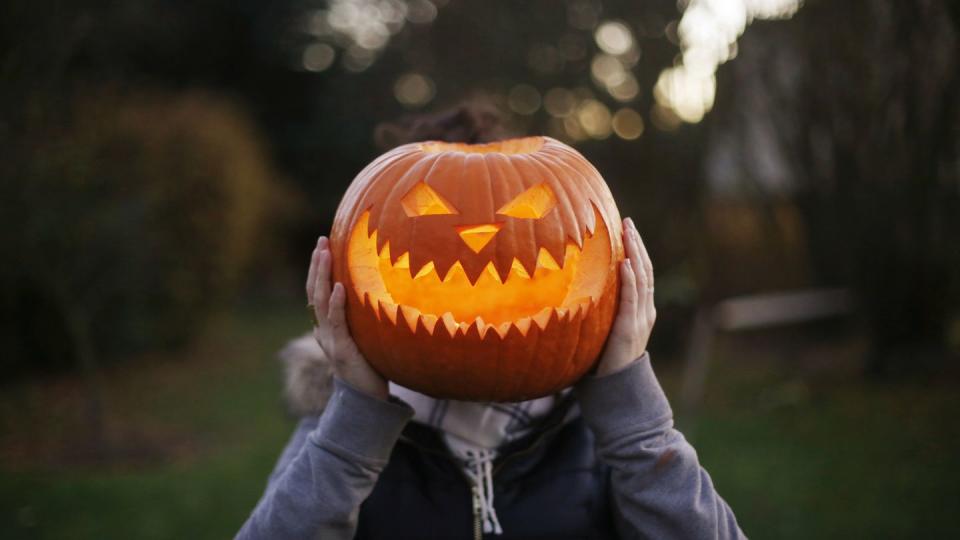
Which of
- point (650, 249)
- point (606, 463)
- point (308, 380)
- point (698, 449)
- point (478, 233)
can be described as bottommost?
point (698, 449)

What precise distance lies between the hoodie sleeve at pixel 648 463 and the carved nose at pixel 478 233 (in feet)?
1.30

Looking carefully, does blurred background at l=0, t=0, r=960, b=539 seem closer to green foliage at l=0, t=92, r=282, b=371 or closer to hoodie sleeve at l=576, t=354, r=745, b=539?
green foliage at l=0, t=92, r=282, b=371

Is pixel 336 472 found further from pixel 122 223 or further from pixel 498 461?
pixel 122 223

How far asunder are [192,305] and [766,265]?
6513mm

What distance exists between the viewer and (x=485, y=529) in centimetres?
186

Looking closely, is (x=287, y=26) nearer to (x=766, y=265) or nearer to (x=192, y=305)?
(x=192, y=305)

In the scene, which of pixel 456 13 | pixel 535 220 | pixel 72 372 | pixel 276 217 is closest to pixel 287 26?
pixel 276 217

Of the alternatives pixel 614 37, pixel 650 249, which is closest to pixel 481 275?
pixel 650 249

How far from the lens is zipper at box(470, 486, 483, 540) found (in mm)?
1857

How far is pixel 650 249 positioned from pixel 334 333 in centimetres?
659

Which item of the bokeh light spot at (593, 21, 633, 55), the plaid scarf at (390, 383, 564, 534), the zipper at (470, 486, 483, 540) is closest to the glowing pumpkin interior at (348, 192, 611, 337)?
the plaid scarf at (390, 383, 564, 534)

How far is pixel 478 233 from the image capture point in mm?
1731

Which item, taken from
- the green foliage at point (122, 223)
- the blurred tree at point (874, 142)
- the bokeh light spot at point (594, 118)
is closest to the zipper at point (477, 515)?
the green foliage at point (122, 223)

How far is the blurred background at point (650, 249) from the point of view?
5.33 metres
